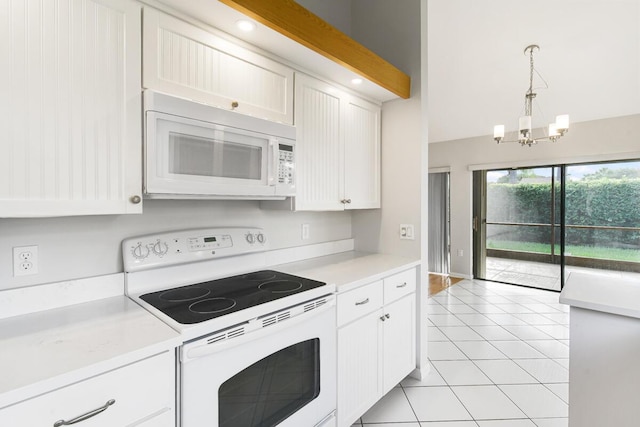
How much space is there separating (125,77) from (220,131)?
Answer: 0.40m

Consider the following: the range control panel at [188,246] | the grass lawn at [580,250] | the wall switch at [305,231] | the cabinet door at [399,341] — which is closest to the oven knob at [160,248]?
the range control panel at [188,246]

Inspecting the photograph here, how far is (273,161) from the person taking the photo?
64.6 inches

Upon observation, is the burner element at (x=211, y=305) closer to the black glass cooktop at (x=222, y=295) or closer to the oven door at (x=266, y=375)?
the black glass cooktop at (x=222, y=295)

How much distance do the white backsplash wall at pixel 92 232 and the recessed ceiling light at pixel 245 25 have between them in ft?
2.85

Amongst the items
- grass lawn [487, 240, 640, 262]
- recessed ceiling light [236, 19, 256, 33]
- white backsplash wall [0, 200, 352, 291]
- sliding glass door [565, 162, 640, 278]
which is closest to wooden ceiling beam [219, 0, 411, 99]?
recessed ceiling light [236, 19, 256, 33]

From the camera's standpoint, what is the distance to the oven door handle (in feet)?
3.34

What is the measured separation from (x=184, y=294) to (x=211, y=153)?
643mm

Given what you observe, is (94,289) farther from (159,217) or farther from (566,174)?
(566,174)

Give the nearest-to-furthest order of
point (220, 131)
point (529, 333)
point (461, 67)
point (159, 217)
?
point (220, 131)
point (159, 217)
point (529, 333)
point (461, 67)

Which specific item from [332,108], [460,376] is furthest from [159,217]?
[460,376]

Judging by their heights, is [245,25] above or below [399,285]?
above

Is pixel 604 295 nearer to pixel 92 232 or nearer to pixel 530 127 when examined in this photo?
pixel 92 232

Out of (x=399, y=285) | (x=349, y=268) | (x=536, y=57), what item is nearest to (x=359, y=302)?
(x=349, y=268)

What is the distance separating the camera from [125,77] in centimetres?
118
